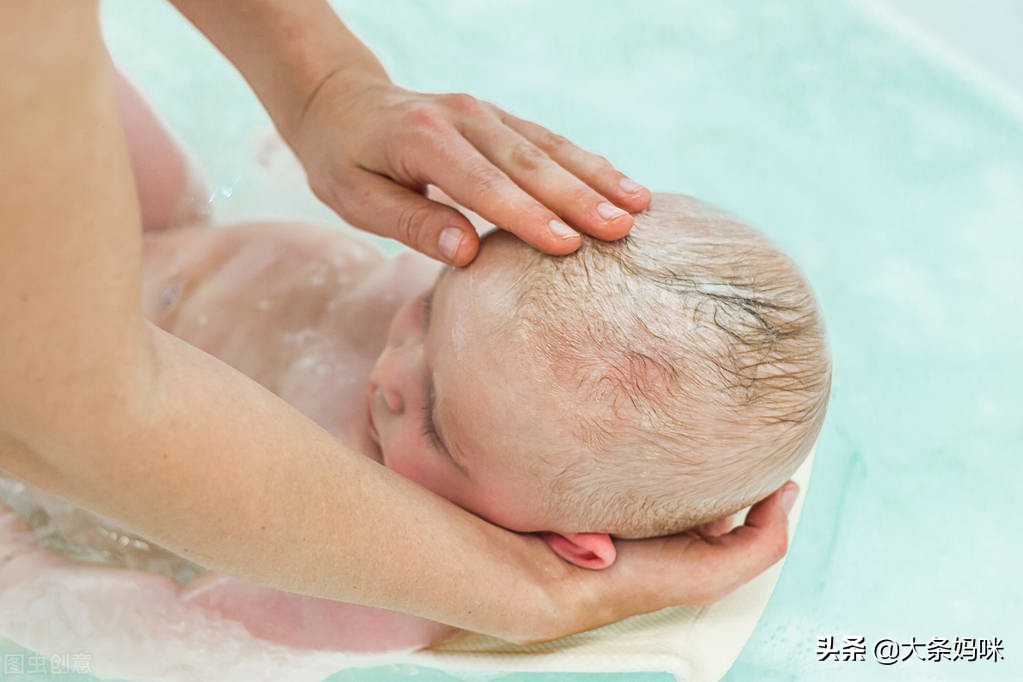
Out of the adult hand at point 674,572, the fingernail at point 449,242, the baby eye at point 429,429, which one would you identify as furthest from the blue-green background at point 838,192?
the fingernail at point 449,242

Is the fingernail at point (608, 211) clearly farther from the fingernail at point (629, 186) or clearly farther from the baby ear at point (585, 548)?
the baby ear at point (585, 548)

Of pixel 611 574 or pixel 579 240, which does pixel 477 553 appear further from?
pixel 579 240

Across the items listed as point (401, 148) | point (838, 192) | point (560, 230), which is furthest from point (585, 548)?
point (838, 192)

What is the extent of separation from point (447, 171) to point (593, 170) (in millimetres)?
136

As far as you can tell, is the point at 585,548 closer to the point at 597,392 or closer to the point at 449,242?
the point at 597,392

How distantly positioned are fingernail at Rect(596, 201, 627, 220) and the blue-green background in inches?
22.2

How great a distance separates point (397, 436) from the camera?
1.06m

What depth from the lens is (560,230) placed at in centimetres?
90

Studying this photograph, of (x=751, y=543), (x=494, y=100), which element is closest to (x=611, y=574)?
(x=751, y=543)

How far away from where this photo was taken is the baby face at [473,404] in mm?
926

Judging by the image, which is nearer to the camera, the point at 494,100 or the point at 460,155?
the point at 460,155

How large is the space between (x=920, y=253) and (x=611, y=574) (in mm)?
916

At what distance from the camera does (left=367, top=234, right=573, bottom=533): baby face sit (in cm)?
93

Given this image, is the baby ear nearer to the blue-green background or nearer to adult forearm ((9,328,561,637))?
adult forearm ((9,328,561,637))
